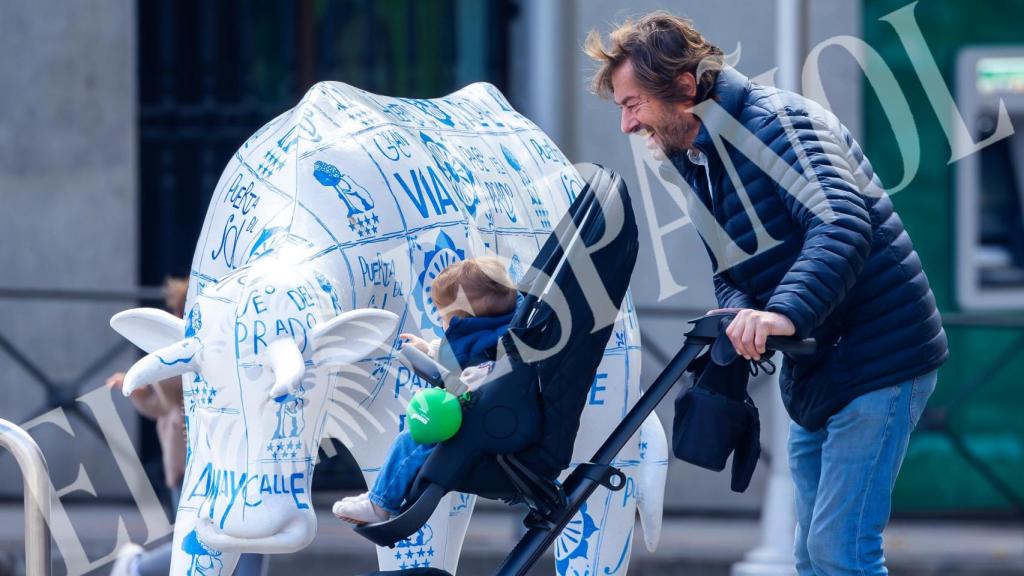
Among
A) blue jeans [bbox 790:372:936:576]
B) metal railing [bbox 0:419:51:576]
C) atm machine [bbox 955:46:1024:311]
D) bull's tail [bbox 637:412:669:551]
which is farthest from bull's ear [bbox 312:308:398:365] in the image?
atm machine [bbox 955:46:1024:311]

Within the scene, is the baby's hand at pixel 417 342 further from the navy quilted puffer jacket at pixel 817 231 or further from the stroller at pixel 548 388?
the navy quilted puffer jacket at pixel 817 231

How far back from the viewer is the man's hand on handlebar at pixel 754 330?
348cm

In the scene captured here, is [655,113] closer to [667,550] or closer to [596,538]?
[596,538]

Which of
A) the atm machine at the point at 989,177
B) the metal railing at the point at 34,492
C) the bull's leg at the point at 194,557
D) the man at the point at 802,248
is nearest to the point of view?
the man at the point at 802,248

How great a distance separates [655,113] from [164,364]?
132 cm

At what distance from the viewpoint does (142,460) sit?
26.8ft

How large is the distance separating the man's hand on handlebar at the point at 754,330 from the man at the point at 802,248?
0.22m

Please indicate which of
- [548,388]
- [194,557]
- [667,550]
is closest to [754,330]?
[548,388]

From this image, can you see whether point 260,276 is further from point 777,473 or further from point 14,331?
point 14,331

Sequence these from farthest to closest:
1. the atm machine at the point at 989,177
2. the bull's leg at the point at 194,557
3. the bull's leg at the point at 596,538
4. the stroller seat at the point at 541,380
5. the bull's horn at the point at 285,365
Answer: the atm machine at the point at 989,177 < the bull's leg at the point at 596,538 < the bull's leg at the point at 194,557 < the stroller seat at the point at 541,380 < the bull's horn at the point at 285,365

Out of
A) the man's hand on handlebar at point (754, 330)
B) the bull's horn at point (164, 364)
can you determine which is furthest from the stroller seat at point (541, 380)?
the bull's horn at point (164, 364)

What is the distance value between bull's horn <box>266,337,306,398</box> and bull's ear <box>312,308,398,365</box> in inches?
2.7

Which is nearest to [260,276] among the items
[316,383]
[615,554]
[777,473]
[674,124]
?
[316,383]

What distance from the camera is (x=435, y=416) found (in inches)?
139
